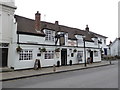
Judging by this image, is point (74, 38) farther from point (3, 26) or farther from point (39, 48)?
point (3, 26)

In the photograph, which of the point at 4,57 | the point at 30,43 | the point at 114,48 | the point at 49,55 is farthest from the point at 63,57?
the point at 114,48

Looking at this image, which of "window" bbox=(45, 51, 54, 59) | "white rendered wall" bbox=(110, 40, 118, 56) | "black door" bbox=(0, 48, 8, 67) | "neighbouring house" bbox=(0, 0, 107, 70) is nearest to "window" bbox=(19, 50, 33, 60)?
"neighbouring house" bbox=(0, 0, 107, 70)

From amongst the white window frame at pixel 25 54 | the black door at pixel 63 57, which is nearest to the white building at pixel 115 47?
the black door at pixel 63 57

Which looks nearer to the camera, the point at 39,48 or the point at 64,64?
the point at 39,48

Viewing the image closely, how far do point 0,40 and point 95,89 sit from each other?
12692mm

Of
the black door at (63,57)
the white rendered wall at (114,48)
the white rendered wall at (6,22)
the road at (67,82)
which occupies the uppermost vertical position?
the white rendered wall at (6,22)

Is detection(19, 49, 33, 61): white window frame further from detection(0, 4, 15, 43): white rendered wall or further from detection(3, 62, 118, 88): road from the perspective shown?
detection(3, 62, 118, 88): road

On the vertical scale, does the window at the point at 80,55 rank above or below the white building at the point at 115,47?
below

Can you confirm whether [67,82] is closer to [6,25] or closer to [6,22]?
[6,25]

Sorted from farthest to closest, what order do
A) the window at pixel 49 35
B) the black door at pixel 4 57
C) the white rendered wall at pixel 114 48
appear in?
the white rendered wall at pixel 114 48, the window at pixel 49 35, the black door at pixel 4 57

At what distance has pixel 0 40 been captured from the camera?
55.4 ft

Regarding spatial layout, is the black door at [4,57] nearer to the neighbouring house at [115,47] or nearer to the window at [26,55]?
the window at [26,55]

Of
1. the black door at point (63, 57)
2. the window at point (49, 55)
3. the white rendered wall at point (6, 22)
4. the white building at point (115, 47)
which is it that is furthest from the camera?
the white building at point (115, 47)

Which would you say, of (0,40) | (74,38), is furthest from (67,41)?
(0,40)
